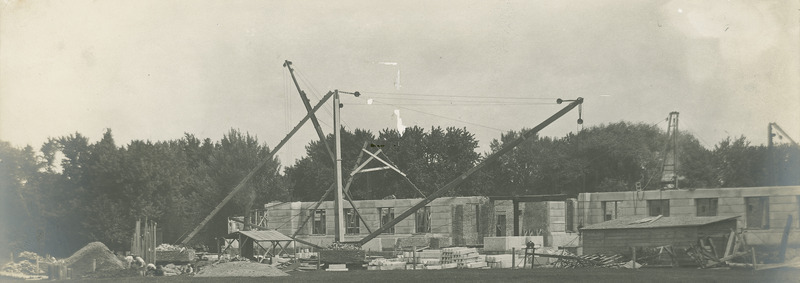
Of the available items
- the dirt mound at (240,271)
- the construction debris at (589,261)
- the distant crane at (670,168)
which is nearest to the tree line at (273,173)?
the distant crane at (670,168)

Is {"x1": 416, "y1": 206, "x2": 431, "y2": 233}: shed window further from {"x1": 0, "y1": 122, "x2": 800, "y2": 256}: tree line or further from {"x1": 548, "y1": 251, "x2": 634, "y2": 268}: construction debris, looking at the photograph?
{"x1": 548, "y1": 251, "x2": 634, "y2": 268}: construction debris

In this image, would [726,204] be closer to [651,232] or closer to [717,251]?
[651,232]

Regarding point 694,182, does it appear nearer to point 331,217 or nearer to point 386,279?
point 331,217

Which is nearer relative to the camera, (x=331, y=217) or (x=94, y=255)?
(x=94, y=255)

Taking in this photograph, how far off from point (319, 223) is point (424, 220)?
8112mm

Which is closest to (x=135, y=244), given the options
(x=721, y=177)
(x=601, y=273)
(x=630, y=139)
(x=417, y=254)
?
(x=417, y=254)

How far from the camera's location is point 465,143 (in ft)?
275

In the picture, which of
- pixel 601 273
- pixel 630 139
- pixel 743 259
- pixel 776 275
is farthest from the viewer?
pixel 630 139

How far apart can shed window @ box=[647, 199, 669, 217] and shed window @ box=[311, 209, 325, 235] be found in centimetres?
2088

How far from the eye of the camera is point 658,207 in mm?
50812

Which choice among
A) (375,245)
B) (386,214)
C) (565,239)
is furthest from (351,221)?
(565,239)

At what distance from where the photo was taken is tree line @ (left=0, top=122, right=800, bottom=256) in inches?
2178

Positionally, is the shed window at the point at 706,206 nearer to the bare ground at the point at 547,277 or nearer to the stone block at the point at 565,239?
the stone block at the point at 565,239

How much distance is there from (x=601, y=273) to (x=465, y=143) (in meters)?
52.7
